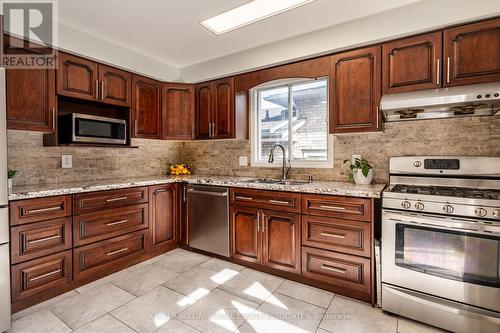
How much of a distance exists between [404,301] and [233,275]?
4.96 feet

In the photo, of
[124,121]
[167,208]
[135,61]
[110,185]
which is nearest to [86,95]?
[124,121]

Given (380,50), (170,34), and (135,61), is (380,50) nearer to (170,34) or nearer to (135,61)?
(170,34)

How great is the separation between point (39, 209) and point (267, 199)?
195 cm

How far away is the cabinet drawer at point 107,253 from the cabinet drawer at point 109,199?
0.35 meters

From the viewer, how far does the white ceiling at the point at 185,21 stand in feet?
7.09

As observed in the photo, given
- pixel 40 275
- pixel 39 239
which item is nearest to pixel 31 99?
pixel 39 239

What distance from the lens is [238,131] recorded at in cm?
328

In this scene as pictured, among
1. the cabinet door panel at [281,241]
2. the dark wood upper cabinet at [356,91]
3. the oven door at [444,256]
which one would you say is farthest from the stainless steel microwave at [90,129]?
the oven door at [444,256]

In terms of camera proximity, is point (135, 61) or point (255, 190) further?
point (135, 61)

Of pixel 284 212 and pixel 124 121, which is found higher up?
pixel 124 121

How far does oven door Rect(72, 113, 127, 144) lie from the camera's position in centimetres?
253

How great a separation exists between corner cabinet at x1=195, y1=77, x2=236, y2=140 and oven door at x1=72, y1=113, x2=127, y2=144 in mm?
983

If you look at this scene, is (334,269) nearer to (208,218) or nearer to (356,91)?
(208,218)
